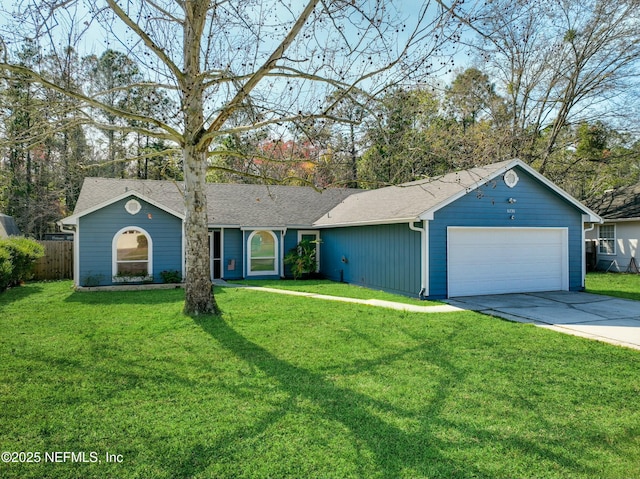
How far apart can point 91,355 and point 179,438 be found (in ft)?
10.2

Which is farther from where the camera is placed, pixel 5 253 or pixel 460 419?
pixel 5 253

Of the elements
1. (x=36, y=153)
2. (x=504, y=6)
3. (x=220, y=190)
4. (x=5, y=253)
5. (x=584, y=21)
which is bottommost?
(x=5, y=253)

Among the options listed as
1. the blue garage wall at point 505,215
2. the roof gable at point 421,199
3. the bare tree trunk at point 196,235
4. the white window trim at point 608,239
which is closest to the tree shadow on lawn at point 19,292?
the bare tree trunk at point 196,235

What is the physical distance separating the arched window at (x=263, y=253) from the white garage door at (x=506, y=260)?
299 inches

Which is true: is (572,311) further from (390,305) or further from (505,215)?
(390,305)

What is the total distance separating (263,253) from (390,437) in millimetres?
13346

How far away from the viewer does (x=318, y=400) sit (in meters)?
4.36

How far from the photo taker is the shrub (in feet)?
37.8

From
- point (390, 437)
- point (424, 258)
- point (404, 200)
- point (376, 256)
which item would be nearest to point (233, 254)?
point (376, 256)

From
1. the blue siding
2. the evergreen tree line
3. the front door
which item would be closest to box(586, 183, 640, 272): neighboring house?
the evergreen tree line

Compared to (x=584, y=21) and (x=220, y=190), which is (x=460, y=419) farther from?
(x=584, y=21)

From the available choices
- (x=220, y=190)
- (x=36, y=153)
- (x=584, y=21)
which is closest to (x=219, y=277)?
(x=220, y=190)

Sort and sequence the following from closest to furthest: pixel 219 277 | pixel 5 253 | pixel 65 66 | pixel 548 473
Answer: pixel 548 473
pixel 65 66
pixel 5 253
pixel 219 277

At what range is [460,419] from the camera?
12.9ft
